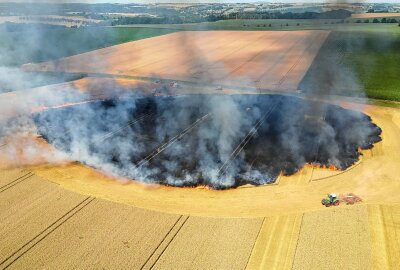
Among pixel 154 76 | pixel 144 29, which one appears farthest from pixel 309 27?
pixel 154 76

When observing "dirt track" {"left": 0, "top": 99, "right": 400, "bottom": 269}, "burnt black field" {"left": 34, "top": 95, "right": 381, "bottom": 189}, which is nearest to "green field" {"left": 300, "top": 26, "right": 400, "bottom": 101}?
"burnt black field" {"left": 34, "top": 95, "right": 381, "bottom": 189}

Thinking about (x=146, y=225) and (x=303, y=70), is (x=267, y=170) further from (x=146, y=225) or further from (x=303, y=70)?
(x=303, y=70)

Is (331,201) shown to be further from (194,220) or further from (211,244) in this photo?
(194,220)

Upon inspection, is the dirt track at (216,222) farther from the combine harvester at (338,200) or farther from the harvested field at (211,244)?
the combine harvester at (338,200)

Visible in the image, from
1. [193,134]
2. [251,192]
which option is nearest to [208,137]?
[193,134]

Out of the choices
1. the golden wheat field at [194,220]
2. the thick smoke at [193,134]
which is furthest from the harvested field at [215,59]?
the golden wheat field at [194,220]

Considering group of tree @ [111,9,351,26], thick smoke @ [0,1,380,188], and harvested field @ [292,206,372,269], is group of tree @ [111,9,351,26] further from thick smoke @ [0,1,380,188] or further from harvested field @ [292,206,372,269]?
harvested field @ [292,206,372,269]
